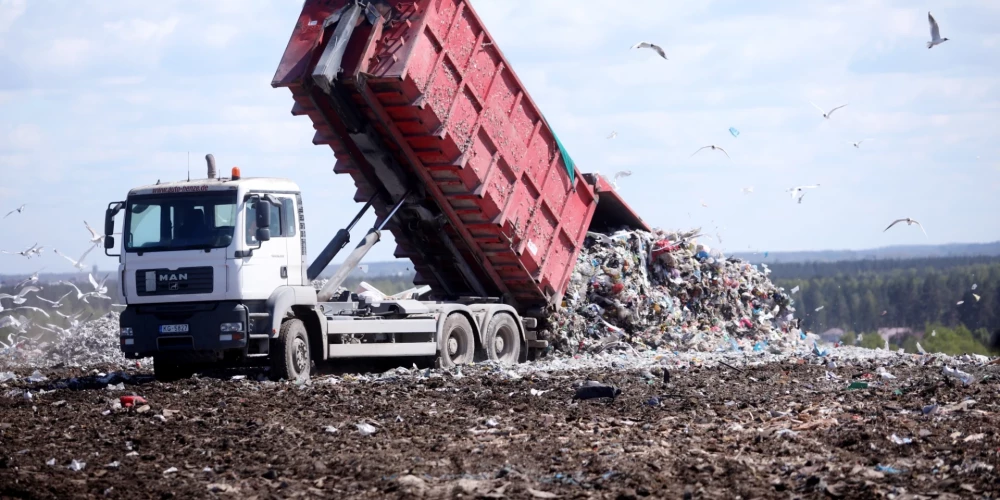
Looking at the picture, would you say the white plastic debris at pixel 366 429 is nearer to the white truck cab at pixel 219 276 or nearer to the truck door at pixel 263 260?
the white truck cab at pixel 219 276

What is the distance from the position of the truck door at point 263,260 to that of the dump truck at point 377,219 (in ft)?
0.05

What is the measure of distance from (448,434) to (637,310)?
707 centimetres

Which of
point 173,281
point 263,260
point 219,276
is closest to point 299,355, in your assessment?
point 263,260

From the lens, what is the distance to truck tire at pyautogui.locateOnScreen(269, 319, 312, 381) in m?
10.9

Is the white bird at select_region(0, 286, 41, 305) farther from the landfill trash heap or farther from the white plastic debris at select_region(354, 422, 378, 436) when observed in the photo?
the white plastic debris at select_region(354, 422, 378, 436)

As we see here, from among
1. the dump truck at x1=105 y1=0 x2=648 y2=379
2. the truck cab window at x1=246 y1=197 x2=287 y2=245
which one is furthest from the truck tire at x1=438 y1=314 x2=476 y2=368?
the truck cab window at x1=246 y1=197 x2=287 y2=245

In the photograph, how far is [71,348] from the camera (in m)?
17.1

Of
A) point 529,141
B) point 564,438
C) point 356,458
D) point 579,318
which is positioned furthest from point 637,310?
point 356,458

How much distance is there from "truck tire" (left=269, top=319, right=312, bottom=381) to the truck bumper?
0.36m

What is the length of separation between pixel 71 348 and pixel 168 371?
624 centimetres

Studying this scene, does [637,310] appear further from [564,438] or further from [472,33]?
[564,438]

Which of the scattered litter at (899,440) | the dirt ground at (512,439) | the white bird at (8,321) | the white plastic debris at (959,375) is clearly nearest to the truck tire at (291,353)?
the dirt ground at (512,439)

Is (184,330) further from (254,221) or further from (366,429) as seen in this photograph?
(366,429)

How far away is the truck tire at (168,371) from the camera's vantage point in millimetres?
11455
